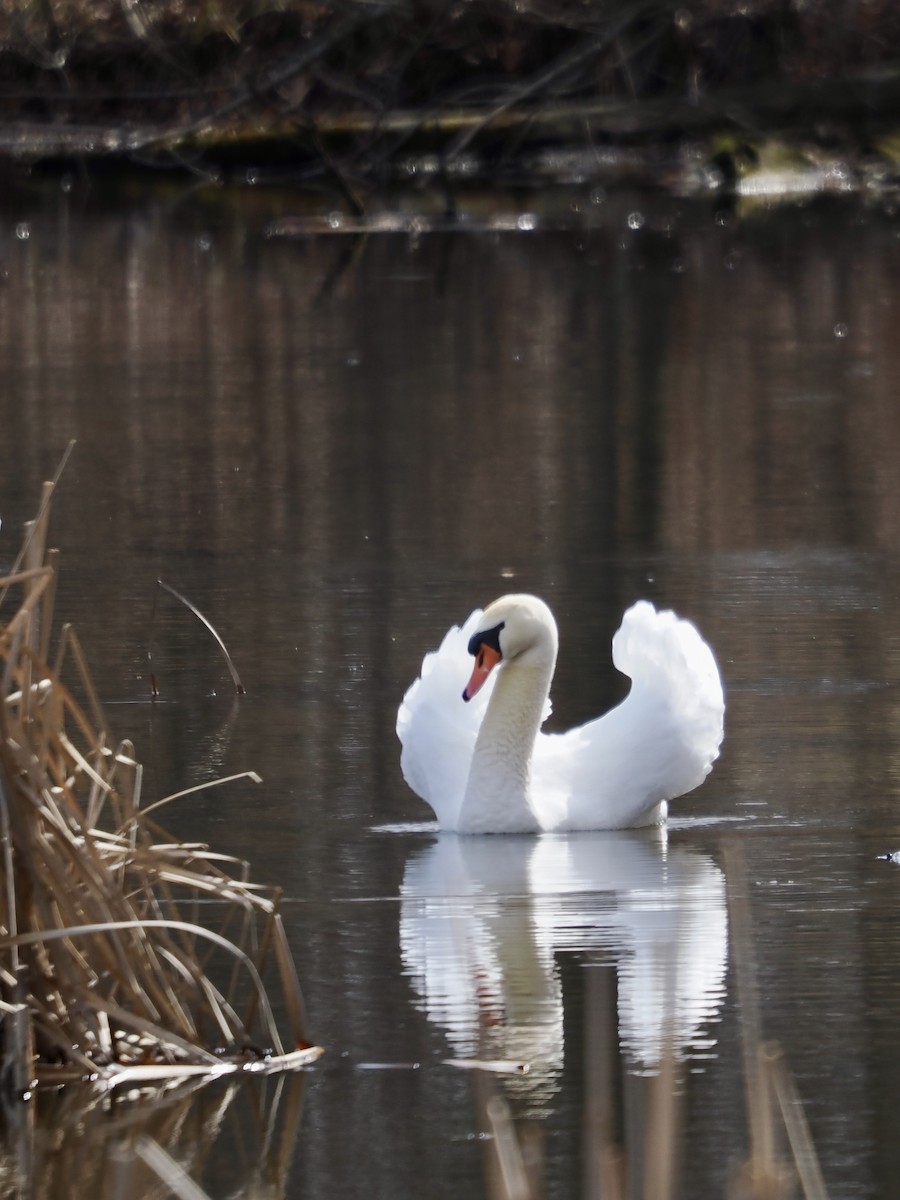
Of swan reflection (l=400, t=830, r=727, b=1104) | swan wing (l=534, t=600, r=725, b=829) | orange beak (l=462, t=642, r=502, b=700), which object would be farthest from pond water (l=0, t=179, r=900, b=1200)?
orange beak (l=462, t=642, r=502, b=700)

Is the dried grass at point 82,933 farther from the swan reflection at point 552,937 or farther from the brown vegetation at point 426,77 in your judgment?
the brown vegetation at point 426,77

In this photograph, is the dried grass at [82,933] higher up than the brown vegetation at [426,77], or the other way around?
the brown vegetation at [426,77]

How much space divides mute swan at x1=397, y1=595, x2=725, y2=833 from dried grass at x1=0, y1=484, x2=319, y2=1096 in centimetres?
200

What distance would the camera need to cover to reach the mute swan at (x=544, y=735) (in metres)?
7.18

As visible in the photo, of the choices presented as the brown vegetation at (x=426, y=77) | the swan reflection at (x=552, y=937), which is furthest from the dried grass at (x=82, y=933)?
the brown vegetation at (x=426, y=77)

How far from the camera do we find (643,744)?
719 centimetres

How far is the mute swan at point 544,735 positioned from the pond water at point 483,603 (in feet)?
0.36

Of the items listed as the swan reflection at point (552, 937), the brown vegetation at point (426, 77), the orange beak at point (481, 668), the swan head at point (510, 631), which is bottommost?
the swan reflection at point (552, 937)

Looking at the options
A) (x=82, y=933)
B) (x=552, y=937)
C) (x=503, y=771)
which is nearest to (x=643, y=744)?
(x=503, y=771)

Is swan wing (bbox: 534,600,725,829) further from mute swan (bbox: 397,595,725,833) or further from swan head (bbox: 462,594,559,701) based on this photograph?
swan head (bbox: 462,594,559,701)

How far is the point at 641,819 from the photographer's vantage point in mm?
7285

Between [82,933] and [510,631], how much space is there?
8.85ft

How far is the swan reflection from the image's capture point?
5.31m

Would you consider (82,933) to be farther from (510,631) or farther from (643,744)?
(510,631)
